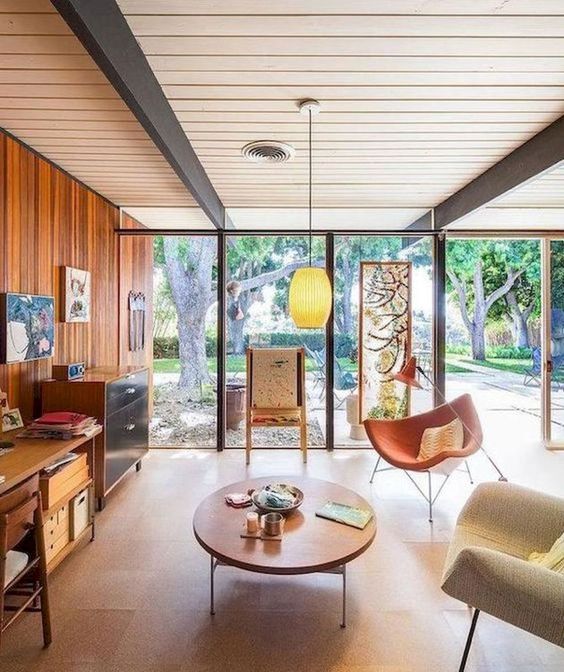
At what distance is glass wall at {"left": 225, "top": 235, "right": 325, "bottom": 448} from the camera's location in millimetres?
4293

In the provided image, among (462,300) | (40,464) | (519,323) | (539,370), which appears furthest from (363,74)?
(539,370)

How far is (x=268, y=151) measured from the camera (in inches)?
105

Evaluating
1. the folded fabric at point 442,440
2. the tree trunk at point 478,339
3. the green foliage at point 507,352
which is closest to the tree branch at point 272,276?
the tree trunk at point 478,339

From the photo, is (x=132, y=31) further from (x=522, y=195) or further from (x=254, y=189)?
(x=522, y=195)

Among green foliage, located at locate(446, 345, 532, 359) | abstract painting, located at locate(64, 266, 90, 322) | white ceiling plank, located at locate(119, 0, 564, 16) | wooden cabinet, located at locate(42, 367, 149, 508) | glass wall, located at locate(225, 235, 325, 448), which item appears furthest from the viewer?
green foliage, located at locate(446, 345, 532, 359)

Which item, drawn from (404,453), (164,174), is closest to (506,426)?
(404,453)

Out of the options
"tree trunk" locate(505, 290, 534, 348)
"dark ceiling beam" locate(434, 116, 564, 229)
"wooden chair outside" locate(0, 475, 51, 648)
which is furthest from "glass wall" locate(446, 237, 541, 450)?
"wooden chair outside" locate(0, 475, 51, 648)

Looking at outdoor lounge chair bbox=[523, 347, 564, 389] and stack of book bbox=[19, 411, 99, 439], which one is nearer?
stack of book bbox=[19, 411, 99, 439]

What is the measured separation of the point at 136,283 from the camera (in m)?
4.57

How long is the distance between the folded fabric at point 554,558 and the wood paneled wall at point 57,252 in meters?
3.12

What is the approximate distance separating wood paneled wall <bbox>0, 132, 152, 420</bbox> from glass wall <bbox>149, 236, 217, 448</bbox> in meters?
0.44

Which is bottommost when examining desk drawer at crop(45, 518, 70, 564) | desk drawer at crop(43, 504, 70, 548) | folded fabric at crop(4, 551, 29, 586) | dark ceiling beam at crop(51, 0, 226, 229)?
desk drawer at crop(45, 518, 70, 564)

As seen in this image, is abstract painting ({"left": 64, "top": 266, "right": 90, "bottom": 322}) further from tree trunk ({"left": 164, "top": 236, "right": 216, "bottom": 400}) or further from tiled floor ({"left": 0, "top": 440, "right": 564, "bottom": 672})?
tiled floor ({"left": 0, "top": 440, "right": 564, "bottom": 672})

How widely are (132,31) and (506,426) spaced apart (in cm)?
528
